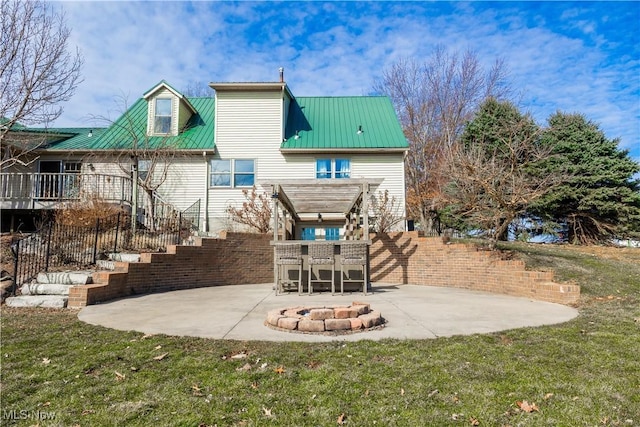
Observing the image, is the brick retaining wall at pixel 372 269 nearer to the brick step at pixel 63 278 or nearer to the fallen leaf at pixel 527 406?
the brick step at pixel 63 278

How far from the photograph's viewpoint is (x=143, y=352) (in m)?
4.09

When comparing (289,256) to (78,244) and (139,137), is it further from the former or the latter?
(139,137)

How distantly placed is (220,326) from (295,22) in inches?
384

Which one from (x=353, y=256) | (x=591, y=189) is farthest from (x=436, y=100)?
(x=353, y=256)

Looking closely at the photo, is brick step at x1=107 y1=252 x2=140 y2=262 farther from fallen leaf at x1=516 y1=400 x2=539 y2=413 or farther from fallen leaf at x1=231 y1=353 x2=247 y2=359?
fallen leaf at x1=516 y1=400 x2=539 y2=413

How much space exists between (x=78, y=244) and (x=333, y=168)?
9.45 m

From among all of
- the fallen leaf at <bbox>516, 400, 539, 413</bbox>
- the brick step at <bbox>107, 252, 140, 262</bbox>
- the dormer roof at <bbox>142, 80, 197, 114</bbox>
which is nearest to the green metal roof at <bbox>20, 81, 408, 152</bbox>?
the dormer roof at <bbox>142, 80, 197, 114</bbox>

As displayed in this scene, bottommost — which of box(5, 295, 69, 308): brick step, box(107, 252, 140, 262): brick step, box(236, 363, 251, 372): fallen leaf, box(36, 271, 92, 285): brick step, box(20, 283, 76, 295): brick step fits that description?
box(236, 363, 251, 372): fallen leaf

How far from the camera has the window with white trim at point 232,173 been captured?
52.4ft

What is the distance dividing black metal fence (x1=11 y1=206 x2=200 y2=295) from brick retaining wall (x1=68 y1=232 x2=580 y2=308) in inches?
43.3

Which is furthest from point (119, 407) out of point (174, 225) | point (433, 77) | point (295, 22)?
point (433, 77)

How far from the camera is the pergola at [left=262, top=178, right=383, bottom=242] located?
381 inches

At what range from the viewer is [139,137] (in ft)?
53.1

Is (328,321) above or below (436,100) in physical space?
below
